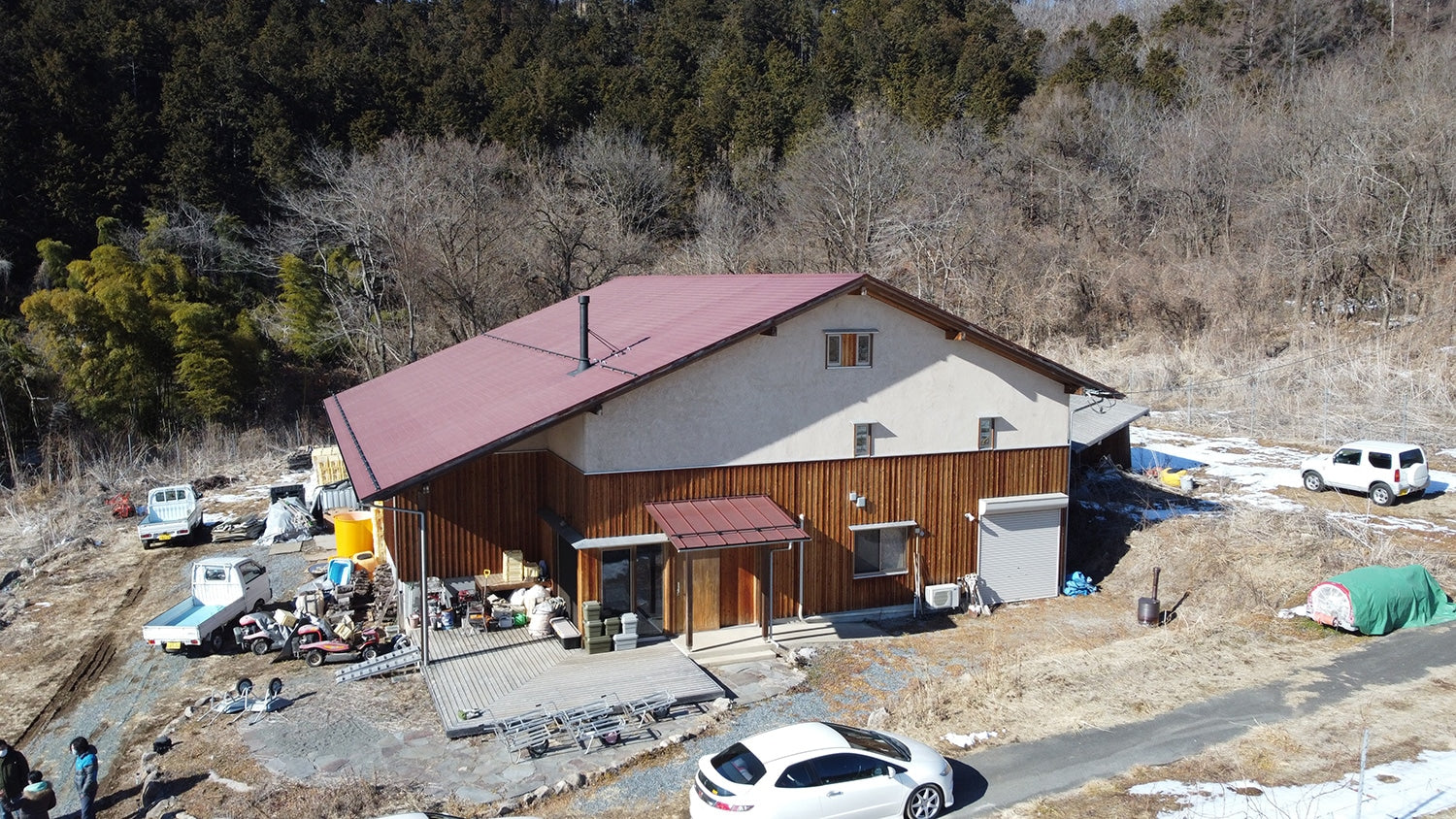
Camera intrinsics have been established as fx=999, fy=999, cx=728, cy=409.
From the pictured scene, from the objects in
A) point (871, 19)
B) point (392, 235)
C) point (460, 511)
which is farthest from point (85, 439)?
point (871, 19)

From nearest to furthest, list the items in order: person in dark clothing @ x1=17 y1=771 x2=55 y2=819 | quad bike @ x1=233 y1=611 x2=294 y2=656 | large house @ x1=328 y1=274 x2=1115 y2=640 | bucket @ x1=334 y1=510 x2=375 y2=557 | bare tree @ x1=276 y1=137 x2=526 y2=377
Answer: person in dark clothing @ x1=17 y1=771 x2=55 y2=819 < large house @ x1=328 y1=274 x2=1115 y2=640 < quad bike @ x1=233 y1=611 x2=294 y2=656 < bucket @ x1=334 y1=510 x2=375 y2=557 < bare tree @ x1=276 y1=137 x2=526 y2=377

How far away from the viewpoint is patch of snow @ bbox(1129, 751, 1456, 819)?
36.3ft

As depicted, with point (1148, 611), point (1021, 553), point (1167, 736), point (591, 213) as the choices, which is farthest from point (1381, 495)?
point (591, 213)

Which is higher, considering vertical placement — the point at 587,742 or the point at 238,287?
the point at 238,287

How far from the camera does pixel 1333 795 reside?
11.4 m

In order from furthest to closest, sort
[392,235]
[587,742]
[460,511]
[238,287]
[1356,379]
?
[238,287], [392,235], [1356,379], [460,511], [587,742]

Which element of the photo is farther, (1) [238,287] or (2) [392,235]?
(1) [238,287]

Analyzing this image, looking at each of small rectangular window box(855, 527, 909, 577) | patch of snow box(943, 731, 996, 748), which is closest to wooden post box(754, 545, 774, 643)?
small rectangular window box(855, 527, 909, 577)

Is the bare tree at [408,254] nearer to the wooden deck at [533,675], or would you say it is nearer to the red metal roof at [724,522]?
the wooden deck at [533,675]

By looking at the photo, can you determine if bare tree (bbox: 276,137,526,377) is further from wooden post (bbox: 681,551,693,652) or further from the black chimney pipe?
wooden post (bbox: 681,551,693,652)

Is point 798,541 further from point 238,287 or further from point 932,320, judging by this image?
point 238,287

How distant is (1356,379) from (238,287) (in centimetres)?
4932

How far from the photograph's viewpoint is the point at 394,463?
1748cm

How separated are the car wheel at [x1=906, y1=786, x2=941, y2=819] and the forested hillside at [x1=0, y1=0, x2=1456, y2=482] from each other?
34082 millimetres
